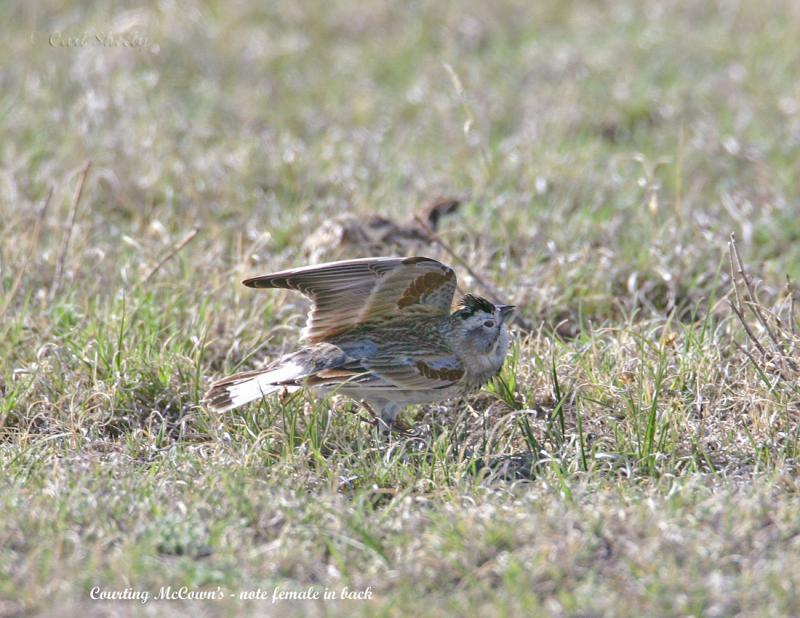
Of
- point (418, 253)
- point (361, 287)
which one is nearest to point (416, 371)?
point (361, 287)

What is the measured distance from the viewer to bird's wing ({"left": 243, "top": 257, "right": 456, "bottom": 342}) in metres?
4.75

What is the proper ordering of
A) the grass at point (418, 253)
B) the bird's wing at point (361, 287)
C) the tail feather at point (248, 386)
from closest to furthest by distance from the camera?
the grass at point (418, 253)
the tail feather at point (248, 386)
the bird's wing at point (361, 287)

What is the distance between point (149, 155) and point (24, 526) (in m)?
3.90

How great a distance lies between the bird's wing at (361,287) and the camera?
4.75 meters

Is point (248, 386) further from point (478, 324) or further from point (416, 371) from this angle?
point (478, 324)

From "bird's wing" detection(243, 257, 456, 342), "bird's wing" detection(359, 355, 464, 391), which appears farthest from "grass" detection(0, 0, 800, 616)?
"bird's wing" detection(243, 257, 456, 342)

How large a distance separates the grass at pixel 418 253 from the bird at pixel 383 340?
0.14m

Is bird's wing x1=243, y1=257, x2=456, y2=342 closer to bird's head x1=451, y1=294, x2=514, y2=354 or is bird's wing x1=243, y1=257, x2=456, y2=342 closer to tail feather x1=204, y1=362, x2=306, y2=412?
bird's head x1=451, y1=294, x2=514, y2=354

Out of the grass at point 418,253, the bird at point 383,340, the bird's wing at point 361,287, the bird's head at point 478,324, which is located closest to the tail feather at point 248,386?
the bird at point 383,340

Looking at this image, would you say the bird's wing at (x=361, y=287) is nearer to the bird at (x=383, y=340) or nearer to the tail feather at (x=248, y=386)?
the bird at (x=383, y=340)

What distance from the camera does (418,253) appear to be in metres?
6.09

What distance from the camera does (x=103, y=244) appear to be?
6.33 metres

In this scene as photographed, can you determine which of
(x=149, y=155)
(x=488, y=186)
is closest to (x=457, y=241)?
(x=488, y=186)

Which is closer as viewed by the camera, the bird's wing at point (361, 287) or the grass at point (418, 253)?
the grass at point (418, 253)
